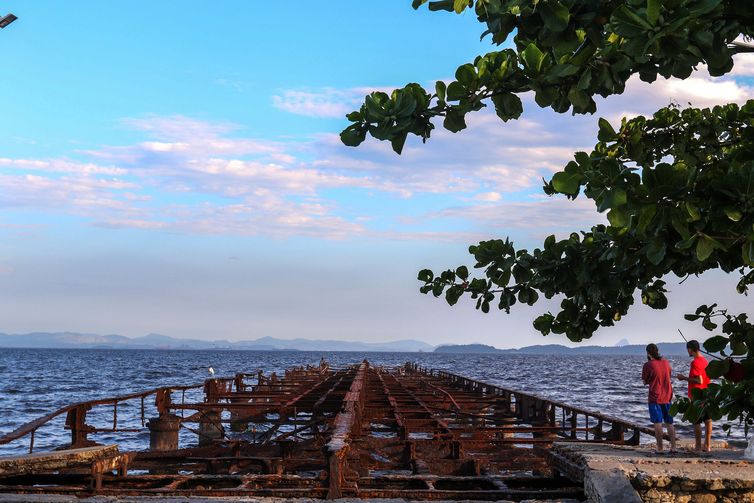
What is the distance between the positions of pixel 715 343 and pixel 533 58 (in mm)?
2221

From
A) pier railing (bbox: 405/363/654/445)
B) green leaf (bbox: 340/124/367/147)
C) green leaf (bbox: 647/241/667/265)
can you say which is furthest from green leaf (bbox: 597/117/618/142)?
pier railing (bbox: 405/363/654/445)

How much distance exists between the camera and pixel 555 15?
12.1 feet

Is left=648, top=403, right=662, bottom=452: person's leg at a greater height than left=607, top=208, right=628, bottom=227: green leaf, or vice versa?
left=607, top=208, right=628, bottom=227: green leaf

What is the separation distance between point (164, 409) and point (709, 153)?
1723cm

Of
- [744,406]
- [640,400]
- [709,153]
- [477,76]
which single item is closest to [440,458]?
[709,153]

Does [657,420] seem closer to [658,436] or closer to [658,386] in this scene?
[658,436]

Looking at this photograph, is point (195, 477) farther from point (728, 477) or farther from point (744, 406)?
point (744, 406)

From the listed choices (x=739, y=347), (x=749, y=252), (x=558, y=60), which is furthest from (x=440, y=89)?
(x=739, y=347)

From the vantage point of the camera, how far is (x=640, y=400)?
2315 inches

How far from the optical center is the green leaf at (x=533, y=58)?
3.98 m

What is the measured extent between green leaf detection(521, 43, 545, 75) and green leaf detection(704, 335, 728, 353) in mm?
2072

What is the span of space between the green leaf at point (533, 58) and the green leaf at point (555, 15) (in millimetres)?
260

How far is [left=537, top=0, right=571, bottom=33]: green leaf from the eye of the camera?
3.68 metres

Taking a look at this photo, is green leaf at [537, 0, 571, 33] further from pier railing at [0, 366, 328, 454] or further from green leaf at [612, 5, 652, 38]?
pier railing at [0, 366, 328, 454]
